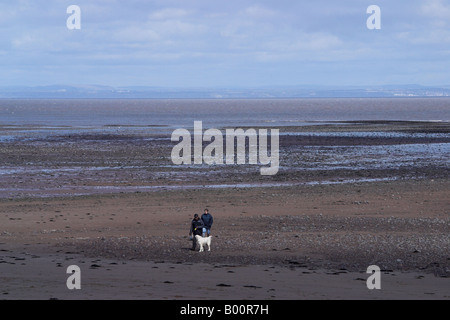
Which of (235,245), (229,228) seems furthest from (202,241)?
(229,228)

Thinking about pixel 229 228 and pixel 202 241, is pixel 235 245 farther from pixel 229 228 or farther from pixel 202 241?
pixel 229 228

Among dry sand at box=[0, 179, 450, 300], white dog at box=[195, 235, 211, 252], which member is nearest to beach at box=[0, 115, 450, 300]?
dry sand at box=[0, 179, 450, 300]

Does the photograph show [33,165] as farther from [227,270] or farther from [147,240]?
[227,270]

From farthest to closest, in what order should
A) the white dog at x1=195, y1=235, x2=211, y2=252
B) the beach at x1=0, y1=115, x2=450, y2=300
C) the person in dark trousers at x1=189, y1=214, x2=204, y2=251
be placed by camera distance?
the person in dark trousers at x1=189, y1=214, x2=204, y2=251
the white dog at x1=195, y1=235, x2=211, y2=252
the beach at x1=0, y1=115, x2=450, y2=300

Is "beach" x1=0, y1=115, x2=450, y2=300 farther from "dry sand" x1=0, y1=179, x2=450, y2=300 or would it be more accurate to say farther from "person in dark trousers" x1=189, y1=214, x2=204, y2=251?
"person in dark trousers" x1=189, y1=214, x2=204, y2=251

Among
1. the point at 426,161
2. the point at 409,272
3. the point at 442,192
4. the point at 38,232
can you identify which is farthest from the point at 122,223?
the point at 426,161

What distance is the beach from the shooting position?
46.2ft

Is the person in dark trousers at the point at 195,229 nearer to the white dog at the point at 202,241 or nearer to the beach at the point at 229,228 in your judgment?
the white dog at the point at 202,241

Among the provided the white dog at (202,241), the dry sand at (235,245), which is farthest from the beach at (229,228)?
the white dog at (202,241)

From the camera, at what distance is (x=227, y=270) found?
15.6 meters

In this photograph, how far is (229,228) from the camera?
2138 cm

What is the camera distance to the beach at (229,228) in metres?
14.1

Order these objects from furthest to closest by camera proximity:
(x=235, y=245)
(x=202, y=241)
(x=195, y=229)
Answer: (x=235, y=245) < (x=195, y=229) < (x=202, y=241)

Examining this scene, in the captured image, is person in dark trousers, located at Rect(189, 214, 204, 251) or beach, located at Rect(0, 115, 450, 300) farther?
person in dark trousers, located at Rect(189, 214, 204, 251)
